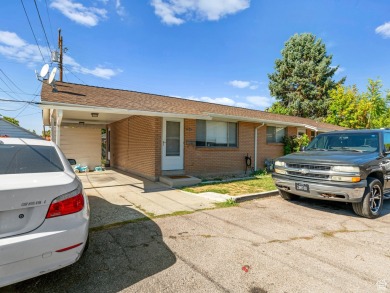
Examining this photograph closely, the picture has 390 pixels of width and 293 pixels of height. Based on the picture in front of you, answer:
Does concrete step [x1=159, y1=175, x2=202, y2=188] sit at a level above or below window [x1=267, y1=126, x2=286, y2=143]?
below

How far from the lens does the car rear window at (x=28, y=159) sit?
2568 millimetres

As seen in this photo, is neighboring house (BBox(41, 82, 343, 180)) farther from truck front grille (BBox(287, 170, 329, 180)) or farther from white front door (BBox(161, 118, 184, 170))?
truck front grille (BBox(287, 170, 329, 180))

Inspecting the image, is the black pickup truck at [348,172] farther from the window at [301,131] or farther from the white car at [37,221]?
the window at [301,131]

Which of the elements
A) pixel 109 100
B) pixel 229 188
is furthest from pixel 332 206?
pixel 109 100

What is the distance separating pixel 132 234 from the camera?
395 centimetres

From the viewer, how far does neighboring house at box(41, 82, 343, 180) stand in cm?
833

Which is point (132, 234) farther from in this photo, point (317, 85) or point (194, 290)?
point (317, 85)

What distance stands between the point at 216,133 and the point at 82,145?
7825 mm

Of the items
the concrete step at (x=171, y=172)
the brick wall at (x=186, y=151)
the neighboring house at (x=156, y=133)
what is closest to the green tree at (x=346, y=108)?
the neighboring house at (x=156, y=133)

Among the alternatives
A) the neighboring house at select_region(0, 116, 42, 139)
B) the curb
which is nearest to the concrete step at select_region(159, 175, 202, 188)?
the curb

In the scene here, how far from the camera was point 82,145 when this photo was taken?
→ 1312 cm

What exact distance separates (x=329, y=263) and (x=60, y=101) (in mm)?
7418

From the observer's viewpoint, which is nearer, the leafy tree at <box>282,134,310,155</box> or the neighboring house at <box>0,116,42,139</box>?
the neighboring house at <box>0,116,42,139</box>

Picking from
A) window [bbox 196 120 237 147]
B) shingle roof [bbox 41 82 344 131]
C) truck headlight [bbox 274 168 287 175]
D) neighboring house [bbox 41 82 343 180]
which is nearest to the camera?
truck headlight [bbox 274 168 287 175]
